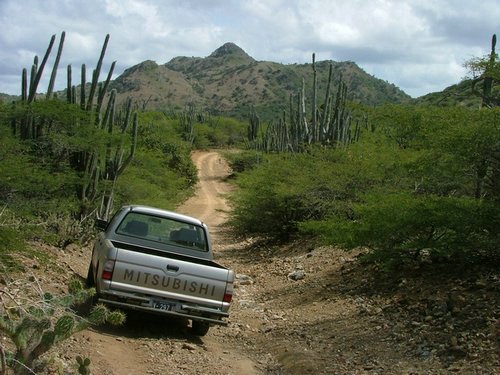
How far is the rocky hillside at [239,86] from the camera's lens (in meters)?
123

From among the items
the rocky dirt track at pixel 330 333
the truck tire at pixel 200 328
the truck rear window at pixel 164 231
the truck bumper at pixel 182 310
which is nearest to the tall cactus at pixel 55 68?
the rocky dirt track at pixel 330 333

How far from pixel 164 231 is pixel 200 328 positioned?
5.63 feet

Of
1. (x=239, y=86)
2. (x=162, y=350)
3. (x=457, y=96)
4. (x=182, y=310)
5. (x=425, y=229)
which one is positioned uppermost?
(x=239, y=86)

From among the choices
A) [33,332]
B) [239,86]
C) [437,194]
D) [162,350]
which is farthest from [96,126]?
[239,86]

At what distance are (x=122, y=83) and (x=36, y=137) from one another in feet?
432

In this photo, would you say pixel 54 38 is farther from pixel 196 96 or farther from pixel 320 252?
pixel 196 96

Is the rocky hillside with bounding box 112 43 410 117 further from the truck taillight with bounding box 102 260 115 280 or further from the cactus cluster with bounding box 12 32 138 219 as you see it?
the truck taillight with bounding box 102 260 115 280

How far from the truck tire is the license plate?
0.81m

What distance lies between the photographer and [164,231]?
10.0 m

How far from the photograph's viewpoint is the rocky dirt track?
743cm

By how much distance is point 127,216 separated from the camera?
32.5ft

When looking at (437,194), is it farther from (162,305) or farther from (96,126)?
(96,126)

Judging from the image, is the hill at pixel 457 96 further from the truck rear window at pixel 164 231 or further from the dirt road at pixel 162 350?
the dirt road at pixel 162 350

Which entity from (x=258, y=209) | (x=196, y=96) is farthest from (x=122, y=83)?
(x=258, y=209)
